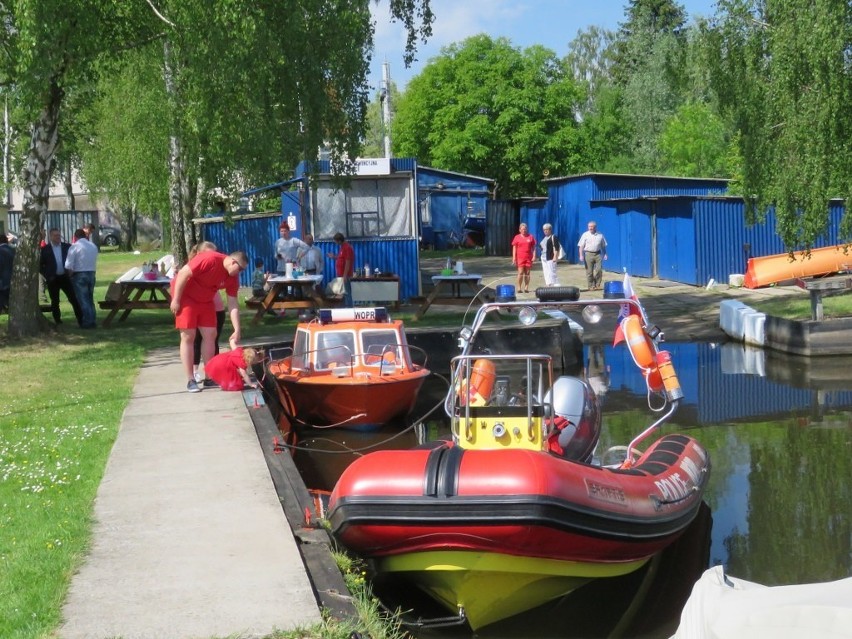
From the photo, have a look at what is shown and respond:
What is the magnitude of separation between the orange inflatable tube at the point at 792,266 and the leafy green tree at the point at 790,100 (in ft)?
22.5

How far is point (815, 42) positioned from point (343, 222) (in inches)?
466

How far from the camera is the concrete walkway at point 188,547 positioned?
6.04m

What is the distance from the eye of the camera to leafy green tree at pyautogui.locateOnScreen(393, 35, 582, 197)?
51.1 meters

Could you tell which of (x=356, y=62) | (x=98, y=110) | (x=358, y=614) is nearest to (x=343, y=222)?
(x=356, y=62)

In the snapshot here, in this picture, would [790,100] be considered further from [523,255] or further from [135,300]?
[135,300]

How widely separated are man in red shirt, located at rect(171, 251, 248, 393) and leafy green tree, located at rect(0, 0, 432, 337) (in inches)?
151

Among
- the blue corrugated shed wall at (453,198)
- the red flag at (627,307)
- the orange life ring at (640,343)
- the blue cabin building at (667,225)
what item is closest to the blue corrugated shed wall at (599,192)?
the blue cabin building at (667,225)

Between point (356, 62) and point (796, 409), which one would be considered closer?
point (796, 409)

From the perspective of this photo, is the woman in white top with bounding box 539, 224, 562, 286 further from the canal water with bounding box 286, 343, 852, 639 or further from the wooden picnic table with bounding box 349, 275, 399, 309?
the canal water with bounding box 286, 343, 852, 639

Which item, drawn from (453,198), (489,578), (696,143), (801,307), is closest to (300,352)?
(489,578)

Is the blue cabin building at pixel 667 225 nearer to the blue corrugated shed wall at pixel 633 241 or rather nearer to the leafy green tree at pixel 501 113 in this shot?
the blue corrugated shed wall at pixel 633 241

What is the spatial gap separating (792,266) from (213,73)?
1661cm

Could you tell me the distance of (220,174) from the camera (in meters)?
18.9

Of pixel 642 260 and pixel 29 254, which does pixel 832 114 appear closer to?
pixel 29 254
